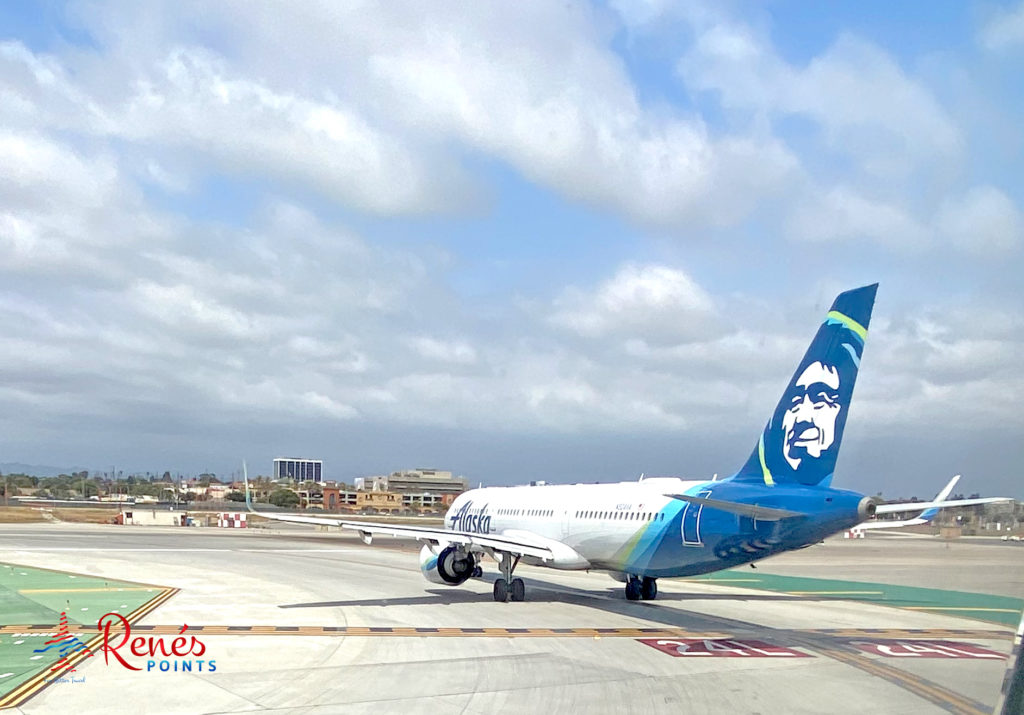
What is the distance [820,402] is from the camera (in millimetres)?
19641

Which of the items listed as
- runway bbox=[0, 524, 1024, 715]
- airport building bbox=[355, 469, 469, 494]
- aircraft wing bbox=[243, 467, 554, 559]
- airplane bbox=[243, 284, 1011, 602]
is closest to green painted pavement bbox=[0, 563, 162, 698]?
runway bbox=[0, 524, 1024, 715]

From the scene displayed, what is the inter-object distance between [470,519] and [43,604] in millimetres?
17348

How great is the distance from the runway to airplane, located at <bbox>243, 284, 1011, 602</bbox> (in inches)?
54.1

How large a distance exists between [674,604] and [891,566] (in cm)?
1339

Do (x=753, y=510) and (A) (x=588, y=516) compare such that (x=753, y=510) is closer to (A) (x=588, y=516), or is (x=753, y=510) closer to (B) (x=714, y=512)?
(B) (x=714, y=512)

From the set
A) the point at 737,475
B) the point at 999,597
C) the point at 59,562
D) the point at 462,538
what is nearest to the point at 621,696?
the point at 737,475

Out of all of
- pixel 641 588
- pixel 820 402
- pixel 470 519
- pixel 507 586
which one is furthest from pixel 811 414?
pixel 470 519

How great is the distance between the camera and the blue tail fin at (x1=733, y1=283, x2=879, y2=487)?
1920cm

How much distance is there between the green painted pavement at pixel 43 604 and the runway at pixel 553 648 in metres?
0.78

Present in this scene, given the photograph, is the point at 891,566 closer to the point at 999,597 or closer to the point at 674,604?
the point at 674,604

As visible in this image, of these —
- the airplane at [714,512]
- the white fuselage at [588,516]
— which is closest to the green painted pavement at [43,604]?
the airplane at [714,512]

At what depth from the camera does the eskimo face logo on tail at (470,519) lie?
36.4m

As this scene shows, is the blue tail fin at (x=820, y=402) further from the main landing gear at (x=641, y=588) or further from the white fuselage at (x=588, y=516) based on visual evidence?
the main landing gear at (x=641, y=588)

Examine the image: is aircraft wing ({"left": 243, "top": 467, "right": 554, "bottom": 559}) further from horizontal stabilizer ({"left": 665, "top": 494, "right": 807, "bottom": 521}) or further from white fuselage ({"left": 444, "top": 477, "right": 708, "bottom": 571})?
horizontal stabilizer ({"left": 665, "top": 494, "right": 807, "bottom": 521})
